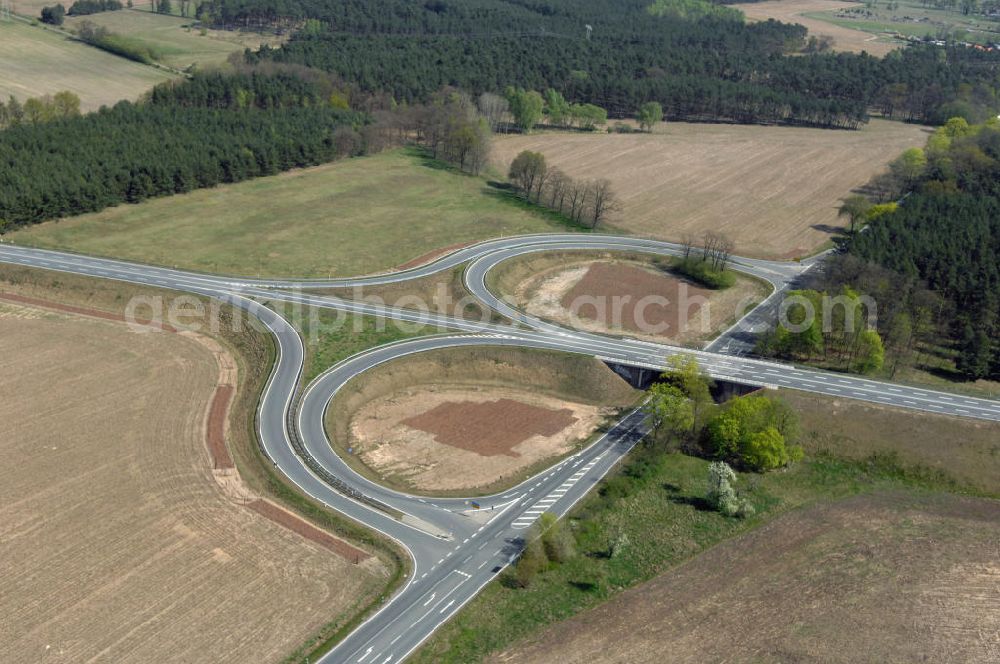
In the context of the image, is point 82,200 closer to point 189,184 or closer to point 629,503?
point 189,184

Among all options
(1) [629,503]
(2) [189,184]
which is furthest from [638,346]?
(2) [189,184]

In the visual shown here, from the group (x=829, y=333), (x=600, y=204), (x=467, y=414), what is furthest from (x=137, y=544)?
(x=600, y=204)

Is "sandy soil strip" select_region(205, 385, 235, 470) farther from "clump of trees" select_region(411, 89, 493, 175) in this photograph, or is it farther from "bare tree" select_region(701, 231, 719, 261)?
"clump of trees" select_region(411, 89, 493, 175)

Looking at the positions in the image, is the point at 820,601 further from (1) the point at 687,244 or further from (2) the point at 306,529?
(1) the point at 687,244

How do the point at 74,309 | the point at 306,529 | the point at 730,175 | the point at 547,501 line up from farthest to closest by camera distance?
the point at 730,175 → the point at 74,309 → the point at 547,501 → the point at 306,529

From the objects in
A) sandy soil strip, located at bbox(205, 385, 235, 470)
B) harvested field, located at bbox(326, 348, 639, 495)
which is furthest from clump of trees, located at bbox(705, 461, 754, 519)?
sandy soil strip, located at bbox(205, 385, 235, 470)
